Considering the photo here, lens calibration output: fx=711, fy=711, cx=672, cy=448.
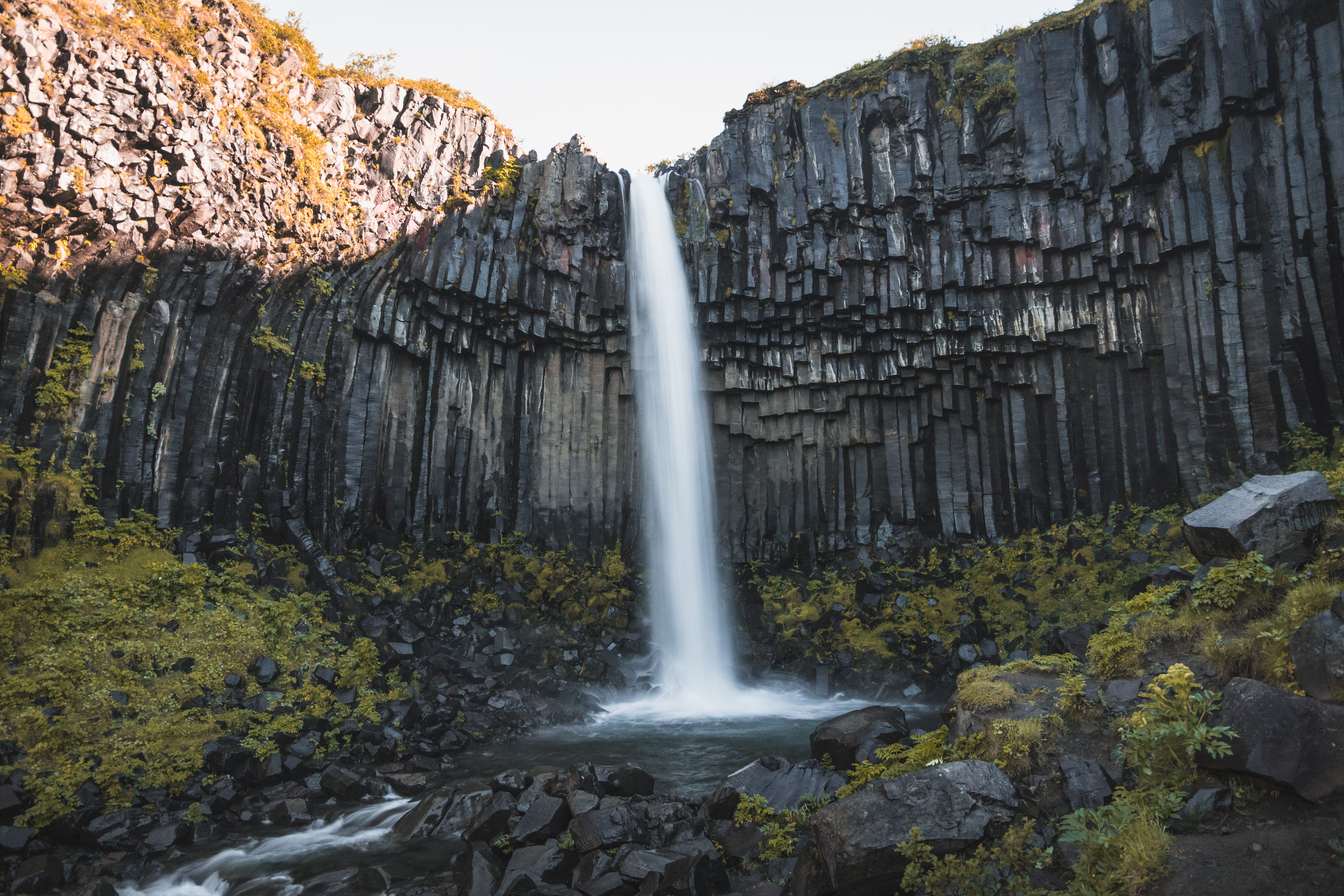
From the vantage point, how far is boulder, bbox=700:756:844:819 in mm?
7996

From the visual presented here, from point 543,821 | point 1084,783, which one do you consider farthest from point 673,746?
point 1084,783

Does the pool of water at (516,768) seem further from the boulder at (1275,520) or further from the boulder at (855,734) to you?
the boulder at (1275,520)

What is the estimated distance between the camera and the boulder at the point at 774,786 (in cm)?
800

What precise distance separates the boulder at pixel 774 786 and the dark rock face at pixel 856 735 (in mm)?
374

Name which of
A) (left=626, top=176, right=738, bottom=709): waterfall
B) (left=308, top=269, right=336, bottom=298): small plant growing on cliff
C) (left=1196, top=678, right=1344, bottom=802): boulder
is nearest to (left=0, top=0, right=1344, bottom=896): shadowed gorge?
(left=1196, top=678, right=1344, bottom=802): boulder

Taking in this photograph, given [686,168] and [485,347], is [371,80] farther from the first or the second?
[686,168]

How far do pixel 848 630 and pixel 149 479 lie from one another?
15843mm

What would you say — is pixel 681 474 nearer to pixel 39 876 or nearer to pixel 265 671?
pixel 265 671

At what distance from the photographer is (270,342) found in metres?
16.0

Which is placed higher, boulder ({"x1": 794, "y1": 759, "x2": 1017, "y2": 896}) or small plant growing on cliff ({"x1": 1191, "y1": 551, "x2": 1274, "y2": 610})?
small plant growing on cliff ({"x1": 1191, "y1": 551, "x2": 1274, "y2": 610})

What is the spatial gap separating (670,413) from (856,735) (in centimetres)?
1314

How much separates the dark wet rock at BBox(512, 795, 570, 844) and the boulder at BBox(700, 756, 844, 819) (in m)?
1.64

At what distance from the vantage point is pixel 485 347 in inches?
789

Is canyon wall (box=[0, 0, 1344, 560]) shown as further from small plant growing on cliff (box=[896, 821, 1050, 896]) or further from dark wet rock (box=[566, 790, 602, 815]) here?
small plant growing on cliff (box=[896, 821, 1050, 896])
